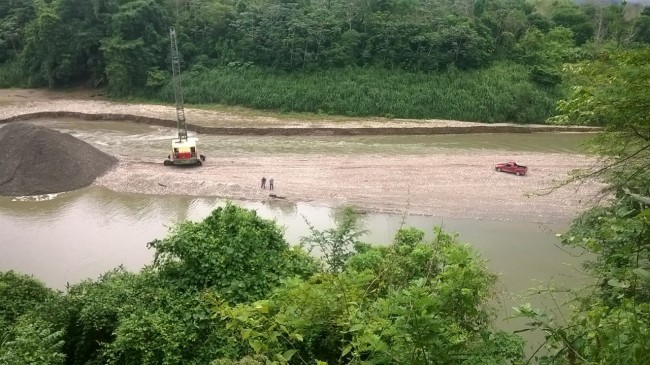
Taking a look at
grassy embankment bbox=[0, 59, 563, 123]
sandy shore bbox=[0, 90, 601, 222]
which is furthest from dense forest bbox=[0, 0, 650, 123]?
sandy shore bbox=[0, 90, 601, 222]

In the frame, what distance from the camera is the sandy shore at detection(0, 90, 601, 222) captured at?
60.2 ft

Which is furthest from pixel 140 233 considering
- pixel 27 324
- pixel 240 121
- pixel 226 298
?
pixel 240 121

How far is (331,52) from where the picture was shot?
34156 mm

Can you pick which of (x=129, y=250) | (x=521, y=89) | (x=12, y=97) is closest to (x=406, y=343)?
(x=129, y=250)

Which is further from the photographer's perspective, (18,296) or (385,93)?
(385,93)

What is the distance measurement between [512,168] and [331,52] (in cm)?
1676

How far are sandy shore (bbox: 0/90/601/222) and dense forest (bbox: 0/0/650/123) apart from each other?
28.0 ft

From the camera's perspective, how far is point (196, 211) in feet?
59.7

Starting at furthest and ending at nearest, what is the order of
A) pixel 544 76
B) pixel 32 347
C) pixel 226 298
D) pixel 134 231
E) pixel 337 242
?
pixel 544 76 < pixel 134 231 < pixel 337 242 < pixel 226 298 < pixel 32 347

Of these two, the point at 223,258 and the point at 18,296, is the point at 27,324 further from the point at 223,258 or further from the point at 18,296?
the point at 223,258

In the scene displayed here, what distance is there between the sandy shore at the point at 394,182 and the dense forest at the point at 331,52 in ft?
28.0

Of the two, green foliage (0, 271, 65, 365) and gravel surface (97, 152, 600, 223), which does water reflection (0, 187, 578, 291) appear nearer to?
gravel surface (97, 152, 600, 223)

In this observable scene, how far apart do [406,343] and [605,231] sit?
1.61 meters

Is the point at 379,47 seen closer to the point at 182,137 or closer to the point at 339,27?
the point at 339,27
